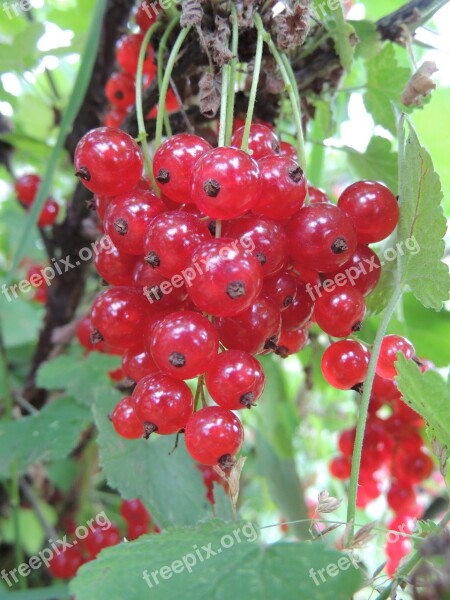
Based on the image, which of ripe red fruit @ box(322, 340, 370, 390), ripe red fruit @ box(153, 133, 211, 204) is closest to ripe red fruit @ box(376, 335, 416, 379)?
ripe red fruit @ box(322, 340, 370, 390)

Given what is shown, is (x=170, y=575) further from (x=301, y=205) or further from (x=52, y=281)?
(x=52, y=281)

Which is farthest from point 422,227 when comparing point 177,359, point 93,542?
point 93,542

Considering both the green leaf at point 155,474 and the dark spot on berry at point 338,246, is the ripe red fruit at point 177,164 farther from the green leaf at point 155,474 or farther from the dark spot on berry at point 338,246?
the green leaf at point 155,474

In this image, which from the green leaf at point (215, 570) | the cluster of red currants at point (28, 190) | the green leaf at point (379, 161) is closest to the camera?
the green leaf at point (215, 570)

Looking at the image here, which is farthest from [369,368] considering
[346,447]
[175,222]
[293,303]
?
[346,447]

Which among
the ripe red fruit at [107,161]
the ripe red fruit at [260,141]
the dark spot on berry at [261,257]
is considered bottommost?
the dark spot on berry at [261,257]

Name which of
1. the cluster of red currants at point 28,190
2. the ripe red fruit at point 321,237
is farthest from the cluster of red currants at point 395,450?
the cluster of red currants at point 28,190

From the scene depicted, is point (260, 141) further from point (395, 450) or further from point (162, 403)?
point (395, 450)
